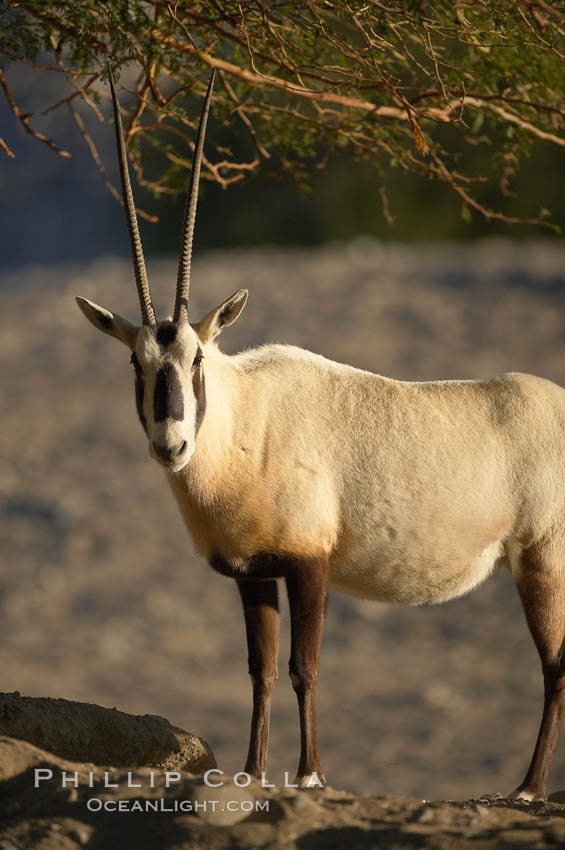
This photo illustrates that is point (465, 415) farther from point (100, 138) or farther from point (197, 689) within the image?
point (100, 138)

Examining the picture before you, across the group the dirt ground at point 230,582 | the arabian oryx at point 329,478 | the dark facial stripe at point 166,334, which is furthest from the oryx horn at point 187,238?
the dirt ground at point 230,582

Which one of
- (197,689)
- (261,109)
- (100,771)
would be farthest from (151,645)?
(100,771)

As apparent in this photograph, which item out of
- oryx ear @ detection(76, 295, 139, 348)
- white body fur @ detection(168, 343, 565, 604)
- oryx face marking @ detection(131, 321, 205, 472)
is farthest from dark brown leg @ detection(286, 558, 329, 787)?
oryx ear @ detection(76, 295, 139, 348)

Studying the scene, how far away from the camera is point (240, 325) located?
91.7 ft

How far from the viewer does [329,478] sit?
689 centimetres

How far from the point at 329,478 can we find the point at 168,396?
1160mm

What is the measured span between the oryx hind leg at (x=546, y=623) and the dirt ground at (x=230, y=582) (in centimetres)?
1211

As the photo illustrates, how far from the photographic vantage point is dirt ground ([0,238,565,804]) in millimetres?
21938

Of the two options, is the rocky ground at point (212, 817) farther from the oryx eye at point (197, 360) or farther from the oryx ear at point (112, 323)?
the oryx ear at point (112, 323)

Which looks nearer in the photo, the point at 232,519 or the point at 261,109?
the point at 232,519

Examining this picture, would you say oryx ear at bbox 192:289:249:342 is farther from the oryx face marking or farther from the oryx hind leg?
the oryx hind leg

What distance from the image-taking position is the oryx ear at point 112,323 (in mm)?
6707

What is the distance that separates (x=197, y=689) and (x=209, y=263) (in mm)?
13244

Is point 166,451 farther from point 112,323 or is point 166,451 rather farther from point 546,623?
point 546,623
